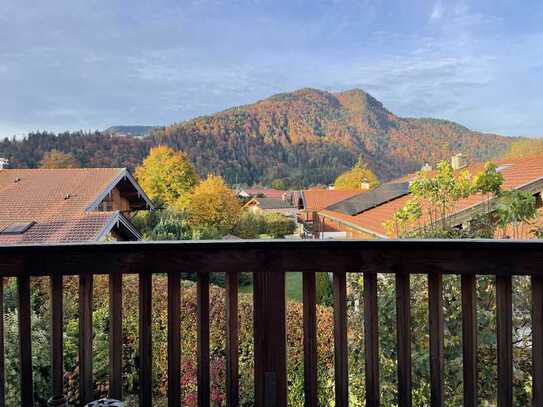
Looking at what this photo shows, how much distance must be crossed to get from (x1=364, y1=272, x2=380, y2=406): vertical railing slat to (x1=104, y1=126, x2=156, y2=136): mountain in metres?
3.53

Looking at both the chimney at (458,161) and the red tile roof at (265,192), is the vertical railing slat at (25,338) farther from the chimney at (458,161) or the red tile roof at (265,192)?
the chimney at (458,161)

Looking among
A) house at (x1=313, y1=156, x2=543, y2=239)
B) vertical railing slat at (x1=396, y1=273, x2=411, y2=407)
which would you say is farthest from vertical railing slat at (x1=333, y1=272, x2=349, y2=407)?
house at (x1=313, y1=156, x2=543, y2=239)

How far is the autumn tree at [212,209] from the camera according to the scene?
188 inches

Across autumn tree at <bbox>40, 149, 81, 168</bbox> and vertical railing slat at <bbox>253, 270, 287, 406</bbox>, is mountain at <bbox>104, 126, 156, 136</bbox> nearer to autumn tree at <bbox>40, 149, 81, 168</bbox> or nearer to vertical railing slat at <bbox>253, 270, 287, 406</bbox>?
autumn tree at <bbox>40, 149, 81, 168</bbox>

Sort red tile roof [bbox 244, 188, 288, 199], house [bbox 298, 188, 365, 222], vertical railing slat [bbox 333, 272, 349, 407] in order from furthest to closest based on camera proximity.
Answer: house [bbox 298, 188, 365, 222] < red tile roof [bbox 244, 188, 288, 199] < vertical railing slat [bbox 333, 272, 349, 407]

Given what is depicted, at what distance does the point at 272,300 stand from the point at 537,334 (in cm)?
81

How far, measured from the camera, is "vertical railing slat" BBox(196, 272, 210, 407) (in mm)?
1427

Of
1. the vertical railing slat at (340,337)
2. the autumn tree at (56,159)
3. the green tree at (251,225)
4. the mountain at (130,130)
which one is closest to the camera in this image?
the vertical railing slat at (340,337)

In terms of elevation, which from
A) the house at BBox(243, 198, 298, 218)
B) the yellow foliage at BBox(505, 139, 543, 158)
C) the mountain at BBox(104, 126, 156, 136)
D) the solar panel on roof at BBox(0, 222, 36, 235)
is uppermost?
the mountain at BBox(104, 126, 156, 136)

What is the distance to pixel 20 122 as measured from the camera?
431cm

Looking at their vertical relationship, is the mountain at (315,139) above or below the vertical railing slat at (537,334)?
above

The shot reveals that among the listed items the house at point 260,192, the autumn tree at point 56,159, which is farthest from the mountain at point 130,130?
the house at point 260,192

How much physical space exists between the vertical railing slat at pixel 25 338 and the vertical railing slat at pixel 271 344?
2.45 ft

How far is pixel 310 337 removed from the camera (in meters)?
1.41
